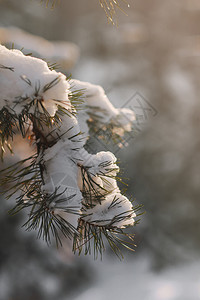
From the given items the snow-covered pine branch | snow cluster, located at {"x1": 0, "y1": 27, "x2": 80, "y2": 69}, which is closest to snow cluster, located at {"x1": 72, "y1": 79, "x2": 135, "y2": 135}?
the snow-covered pine branch

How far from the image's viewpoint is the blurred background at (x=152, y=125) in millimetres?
4289

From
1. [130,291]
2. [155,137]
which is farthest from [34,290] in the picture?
[155,137]

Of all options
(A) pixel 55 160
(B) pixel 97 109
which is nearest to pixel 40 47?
(B) pixel 97 109

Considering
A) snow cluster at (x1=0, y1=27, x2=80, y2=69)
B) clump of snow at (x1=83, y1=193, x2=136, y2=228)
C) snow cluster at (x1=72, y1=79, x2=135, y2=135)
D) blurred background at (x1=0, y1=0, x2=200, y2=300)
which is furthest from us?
blurred background at (x1=0, y1=0, x2=200, y2=300)

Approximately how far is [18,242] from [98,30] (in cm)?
341

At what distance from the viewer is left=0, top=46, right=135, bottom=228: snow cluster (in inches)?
21.0

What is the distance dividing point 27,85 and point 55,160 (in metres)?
0.17

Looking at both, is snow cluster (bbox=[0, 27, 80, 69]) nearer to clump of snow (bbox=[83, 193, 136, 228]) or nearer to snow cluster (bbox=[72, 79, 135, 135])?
snow cluster (bbox=[72, 79, 135, 135])

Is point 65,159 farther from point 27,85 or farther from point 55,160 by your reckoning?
point 27,85

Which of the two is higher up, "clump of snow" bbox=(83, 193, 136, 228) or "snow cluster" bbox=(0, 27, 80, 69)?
"clump of snow" bbox=(83, 193, 136, 228)

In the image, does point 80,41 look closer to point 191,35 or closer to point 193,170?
point 191,35

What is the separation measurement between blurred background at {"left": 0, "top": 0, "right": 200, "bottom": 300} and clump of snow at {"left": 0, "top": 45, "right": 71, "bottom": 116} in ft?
12.1

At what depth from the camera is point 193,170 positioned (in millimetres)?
4824

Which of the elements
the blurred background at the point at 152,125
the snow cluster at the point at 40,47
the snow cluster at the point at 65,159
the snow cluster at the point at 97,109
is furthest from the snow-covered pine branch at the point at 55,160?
the blurred background at the point at 152,125
